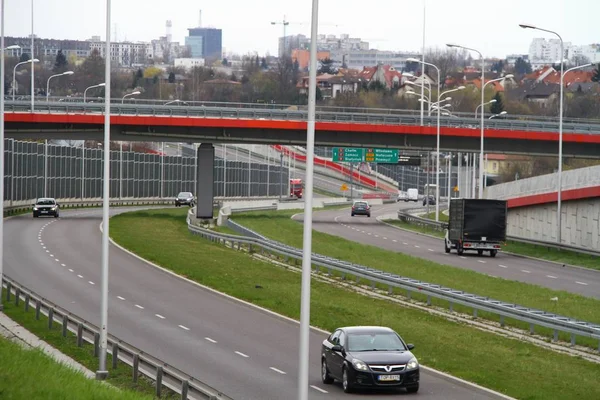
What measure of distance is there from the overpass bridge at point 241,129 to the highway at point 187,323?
23.1 meters

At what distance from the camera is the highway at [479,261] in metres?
50.4

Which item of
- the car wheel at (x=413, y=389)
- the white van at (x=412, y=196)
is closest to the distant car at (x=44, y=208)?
the car wheel at (x=413, y=389)

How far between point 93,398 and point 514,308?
18174 mm

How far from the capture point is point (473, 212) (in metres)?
64.0

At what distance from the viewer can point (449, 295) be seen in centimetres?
3919

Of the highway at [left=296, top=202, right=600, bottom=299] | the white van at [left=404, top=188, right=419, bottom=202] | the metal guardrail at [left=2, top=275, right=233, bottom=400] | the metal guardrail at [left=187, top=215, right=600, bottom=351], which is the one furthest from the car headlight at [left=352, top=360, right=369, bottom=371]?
the white van at [left=404, top=188, right=419, bottom=202]

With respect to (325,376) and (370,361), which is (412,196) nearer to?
(325,376)

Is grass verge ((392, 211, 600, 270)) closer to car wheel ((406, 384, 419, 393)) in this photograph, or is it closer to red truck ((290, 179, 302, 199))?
car wheel ((406, 384, 419, 393))

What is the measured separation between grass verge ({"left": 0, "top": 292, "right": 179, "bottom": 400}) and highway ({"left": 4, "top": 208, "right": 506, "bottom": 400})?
53.0 inches

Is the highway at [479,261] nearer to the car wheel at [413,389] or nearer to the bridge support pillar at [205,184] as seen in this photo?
the bridge support pillar at [205,184]

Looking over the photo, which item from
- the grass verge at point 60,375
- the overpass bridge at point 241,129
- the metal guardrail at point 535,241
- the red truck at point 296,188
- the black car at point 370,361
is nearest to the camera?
the grass verge at point 60,375

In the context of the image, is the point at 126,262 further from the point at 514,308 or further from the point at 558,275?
the point at 514,308

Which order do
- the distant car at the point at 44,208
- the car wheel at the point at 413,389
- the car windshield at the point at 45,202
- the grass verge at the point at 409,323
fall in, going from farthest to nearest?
the car windshield at the point at 45,202
the distant car at the point at 44,208
the grass verge at the point at 409,323
the car wheel at the point at 413,389

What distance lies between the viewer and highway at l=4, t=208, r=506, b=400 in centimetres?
2544
